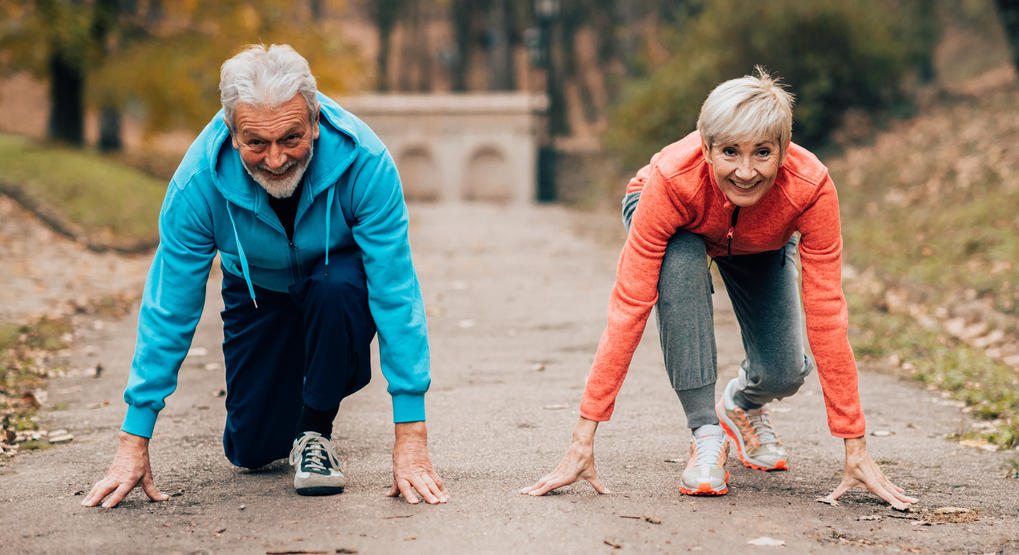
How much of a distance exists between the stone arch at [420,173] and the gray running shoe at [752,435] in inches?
973

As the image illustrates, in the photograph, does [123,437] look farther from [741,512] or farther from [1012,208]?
[1012,208]

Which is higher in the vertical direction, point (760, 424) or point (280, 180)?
point (280, 180)

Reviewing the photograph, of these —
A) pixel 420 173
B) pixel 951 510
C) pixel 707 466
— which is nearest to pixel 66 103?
pixel 420 173

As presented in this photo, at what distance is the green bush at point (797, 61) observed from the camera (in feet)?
58.1

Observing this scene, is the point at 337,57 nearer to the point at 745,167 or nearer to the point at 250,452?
the point at 250,452

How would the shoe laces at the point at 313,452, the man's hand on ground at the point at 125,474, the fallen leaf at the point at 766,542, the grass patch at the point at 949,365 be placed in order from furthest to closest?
the grass patch at the point at 949,365
the shoe laces at the point at 313,452
the man's hand on ground at the point at 125,474
the fallen leaf at the point at 766,542

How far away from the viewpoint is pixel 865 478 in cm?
333

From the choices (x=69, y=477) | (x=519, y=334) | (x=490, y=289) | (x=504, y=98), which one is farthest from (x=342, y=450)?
(x=504, y=98)

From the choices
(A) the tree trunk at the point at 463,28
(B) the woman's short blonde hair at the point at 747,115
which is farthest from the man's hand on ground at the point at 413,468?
(A) the tree trunk at the point at 463,28

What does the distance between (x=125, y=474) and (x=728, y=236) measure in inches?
79.1

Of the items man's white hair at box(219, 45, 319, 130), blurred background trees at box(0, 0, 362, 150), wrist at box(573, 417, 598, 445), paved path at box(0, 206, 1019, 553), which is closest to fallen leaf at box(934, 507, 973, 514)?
paved path at box(0, 206, 1019, 553)

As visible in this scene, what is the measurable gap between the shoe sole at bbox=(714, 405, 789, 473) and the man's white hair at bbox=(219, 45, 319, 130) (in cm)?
181

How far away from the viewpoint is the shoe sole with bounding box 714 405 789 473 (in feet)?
12.7

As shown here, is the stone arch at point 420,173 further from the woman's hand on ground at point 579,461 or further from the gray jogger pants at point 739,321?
the woman's hand on ground at point 579,461
